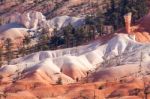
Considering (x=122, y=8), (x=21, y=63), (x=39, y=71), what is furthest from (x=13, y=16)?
(x=39, y=71)

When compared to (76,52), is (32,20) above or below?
above

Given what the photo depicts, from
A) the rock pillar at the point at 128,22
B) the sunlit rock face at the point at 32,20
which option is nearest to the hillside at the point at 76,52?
the sunlit rock face at the point at 32,20

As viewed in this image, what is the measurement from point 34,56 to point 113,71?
26.5 metres

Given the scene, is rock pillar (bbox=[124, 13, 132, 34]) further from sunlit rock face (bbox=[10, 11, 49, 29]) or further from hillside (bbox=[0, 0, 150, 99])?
sunlit rock face (bbox=[10, 11, 49, 29])

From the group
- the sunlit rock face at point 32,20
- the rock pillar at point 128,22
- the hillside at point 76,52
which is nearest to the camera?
the hillside at point 76,52

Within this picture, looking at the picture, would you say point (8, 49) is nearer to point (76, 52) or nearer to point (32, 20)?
point (76, 52)

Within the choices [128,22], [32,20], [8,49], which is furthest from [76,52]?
[32,20]

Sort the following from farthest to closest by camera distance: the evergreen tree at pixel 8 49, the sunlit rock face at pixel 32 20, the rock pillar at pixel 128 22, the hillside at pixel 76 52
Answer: the sunlit rock face at pixel 32 20
the evergreen tree at pixel 8 49
the rock pillar at pixel 128 22
the hillside at pixel 76 52

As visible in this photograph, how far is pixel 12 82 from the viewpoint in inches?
4628

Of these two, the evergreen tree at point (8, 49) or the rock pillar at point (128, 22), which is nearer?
the rock pillar at point (128, 22)

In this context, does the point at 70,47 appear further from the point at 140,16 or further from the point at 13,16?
the point at 13,16

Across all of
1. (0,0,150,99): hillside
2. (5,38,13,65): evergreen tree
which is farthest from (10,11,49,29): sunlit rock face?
(5,38,13,65): evergreen tree

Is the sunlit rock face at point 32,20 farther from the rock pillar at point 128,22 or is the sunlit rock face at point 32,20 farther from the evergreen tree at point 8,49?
the rock pillar at point 128,22

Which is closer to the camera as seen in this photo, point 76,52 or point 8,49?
point 76,52
